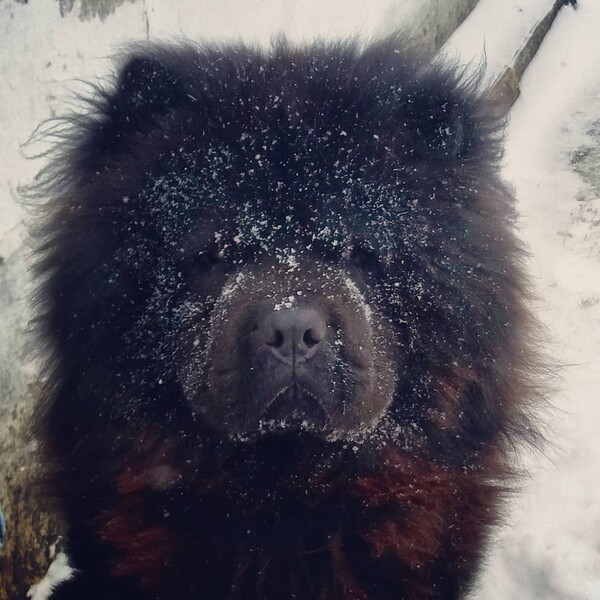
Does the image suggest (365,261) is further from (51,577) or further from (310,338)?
(51,577)

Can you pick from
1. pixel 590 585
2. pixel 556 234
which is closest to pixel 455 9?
pixel 556 234

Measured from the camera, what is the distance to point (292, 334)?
1849mm

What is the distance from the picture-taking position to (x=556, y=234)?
178 inches

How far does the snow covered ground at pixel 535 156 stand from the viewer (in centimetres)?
264

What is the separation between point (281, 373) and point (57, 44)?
158 centimetres

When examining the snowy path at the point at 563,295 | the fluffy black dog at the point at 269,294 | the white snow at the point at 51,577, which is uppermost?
the fluffy black dog at the point at 269,294

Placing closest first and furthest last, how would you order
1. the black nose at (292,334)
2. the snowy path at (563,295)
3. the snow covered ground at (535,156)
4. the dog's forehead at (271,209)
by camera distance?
the black nose at (292,334) < the dog's forehead at (271,209) < the snow covered ground at (535,156) < the snowy path at (563,295)

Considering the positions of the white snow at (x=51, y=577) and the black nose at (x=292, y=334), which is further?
the white snow at (x=51, y=577)

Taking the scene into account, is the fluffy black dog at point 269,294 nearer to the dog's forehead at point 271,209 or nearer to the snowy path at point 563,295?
the dog's forehead at point 271,209

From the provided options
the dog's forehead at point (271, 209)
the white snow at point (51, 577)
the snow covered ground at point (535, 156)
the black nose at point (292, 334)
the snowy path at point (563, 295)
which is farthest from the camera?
the white snow at point (51, 577)

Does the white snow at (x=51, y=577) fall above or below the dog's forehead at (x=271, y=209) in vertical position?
below

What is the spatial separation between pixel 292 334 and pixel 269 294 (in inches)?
6.7

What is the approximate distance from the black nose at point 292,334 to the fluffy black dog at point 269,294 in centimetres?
12

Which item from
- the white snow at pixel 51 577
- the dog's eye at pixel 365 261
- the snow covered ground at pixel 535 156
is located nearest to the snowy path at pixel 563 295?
the snow covered ground at pixel 535 156
